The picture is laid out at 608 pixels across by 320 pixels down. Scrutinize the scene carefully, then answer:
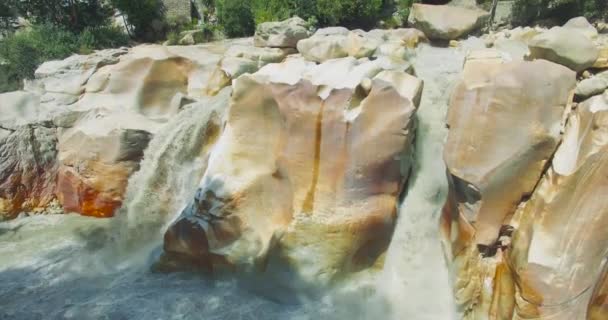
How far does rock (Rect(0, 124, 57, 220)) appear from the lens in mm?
7922

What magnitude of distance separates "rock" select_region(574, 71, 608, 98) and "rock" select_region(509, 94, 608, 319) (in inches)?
8.5

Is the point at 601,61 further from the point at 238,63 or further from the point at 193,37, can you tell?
the point at 193,37

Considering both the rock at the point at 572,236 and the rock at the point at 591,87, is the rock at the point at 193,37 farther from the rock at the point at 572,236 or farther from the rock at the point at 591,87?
the rock at the point at 572,236

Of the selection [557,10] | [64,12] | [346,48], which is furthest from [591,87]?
[64,12]

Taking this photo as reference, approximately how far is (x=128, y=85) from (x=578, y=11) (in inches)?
392

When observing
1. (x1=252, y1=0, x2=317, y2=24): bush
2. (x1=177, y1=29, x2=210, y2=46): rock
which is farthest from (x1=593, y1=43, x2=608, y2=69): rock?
(x1=177, y1=29, x2=210, y2=46): rock

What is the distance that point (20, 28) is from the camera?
15578 millimetres

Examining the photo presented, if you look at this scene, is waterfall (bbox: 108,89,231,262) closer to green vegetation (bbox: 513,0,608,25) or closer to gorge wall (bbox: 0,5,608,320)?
gorge wall (bbox: 0,5,608,320)

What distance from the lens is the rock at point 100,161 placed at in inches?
300

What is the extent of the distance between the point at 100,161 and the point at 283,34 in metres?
4.31

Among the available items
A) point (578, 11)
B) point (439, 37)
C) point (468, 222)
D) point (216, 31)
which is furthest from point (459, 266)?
point (216, 31)

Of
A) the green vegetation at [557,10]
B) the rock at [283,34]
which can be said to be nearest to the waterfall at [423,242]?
the rock at [283,34]

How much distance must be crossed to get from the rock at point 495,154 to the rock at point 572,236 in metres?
0.27

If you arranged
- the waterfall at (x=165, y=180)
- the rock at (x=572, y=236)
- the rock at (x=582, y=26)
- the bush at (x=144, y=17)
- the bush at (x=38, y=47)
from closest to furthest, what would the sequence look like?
the rock at (x=572, y=236) < the rock at (x=582, y=26) < the waterfall at (x=165, y=180) < the bush at (x=38, y=47) < the bush at (x=144, y=17)
